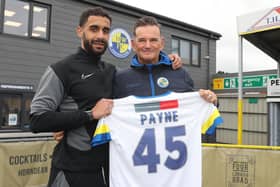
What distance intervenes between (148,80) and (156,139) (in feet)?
1.61

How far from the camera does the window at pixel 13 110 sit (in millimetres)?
9766

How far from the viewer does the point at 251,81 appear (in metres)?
14.6

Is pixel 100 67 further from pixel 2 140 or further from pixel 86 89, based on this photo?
pixel 2 140

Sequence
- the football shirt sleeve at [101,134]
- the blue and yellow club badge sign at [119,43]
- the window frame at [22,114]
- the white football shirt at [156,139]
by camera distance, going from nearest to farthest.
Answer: the football shirt sleeve at [101,134], the white football shirt at [156,139], the window frame at [22,114], the blue and yellow club badge sign at [119,43]

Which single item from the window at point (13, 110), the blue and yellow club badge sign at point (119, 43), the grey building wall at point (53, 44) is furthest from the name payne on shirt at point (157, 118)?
the blue and yellow club badge sign at point (119, 43)

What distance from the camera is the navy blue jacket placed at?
2.66m

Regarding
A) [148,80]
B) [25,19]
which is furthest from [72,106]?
[25,19]

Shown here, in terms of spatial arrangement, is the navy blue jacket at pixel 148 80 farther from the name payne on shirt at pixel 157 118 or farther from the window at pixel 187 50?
the window at pixel 187 50

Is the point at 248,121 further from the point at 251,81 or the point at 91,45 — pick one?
the point at 91,45

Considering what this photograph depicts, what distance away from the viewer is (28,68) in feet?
33.4

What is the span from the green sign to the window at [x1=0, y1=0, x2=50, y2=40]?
888 centimetres

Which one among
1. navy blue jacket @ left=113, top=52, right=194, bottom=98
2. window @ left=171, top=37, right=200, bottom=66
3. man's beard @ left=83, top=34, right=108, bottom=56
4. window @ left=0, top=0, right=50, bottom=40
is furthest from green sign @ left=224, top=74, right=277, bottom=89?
man's beard @ left=83, top=34, right=108, bottom=56

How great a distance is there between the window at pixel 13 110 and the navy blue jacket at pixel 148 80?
7.96 metres

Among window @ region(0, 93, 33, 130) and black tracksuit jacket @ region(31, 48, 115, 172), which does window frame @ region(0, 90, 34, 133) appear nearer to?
window @ region(0, 93, 33, 130)
